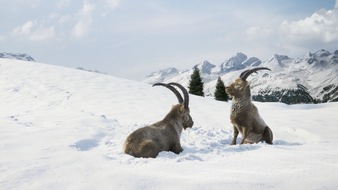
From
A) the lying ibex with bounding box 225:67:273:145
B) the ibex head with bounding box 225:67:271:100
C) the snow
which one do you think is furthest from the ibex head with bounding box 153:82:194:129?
the ibex head with bounding box 225:67:271:100

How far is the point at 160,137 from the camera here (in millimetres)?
9305

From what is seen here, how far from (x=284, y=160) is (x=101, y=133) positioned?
740 centimetres

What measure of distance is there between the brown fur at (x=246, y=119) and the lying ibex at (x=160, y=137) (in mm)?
1574

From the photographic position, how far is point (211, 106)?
92.4 ft

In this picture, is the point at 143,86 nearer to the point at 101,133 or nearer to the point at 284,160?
the point at 101,133

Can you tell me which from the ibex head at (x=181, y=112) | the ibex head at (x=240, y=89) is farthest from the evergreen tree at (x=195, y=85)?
the ibex head at (x=181, y=112)

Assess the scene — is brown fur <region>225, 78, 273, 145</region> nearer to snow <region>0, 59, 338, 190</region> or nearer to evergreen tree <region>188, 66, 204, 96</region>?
snow <region>0, 59, 338, 190</region>

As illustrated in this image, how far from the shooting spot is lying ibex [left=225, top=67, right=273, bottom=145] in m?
10.9

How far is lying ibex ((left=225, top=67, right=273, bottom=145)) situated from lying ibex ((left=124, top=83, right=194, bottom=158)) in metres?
1.58

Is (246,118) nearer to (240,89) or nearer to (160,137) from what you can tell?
(240,89)

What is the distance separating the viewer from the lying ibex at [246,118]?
35.8 feet

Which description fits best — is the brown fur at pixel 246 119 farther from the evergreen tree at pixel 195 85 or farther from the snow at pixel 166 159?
the evergreen tree at pixel 195 85

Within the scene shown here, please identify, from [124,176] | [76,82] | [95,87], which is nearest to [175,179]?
[124,176]

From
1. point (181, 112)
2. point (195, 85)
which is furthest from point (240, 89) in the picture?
point (195, 85)
